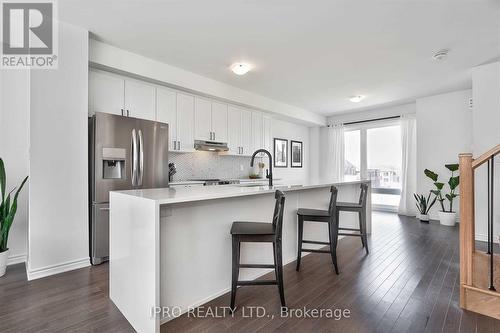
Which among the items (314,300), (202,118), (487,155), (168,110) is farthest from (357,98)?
(314,300)

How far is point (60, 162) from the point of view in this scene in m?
2.70

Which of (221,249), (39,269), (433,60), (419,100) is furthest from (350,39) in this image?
(39,269)

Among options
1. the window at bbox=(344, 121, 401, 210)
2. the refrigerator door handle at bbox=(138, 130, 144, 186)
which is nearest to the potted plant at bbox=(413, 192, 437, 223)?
the window at bbox=(344, 121, 401, 210)

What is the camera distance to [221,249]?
221cm

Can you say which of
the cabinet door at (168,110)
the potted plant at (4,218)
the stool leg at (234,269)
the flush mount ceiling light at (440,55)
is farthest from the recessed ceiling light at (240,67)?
the potted plant at (4,218)

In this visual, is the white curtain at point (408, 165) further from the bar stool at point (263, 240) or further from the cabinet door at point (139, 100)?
the cabinet door at point (139, 100)

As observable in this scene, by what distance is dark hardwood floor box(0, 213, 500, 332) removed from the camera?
1.76 metres

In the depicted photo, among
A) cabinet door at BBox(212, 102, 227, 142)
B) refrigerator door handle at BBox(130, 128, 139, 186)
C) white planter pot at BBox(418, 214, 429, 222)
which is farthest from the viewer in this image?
white planter pot at BBox(418, 214, 429, 222)

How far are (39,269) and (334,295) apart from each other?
3.00 meters

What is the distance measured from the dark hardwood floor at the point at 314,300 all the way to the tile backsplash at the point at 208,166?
205 cm

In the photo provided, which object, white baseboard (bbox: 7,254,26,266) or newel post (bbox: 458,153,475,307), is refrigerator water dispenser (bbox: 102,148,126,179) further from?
newel post (bbox: 458,153,475,307)

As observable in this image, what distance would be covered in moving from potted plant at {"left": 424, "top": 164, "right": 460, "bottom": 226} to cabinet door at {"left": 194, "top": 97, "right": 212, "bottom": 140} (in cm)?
463

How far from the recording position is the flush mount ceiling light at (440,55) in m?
3.38

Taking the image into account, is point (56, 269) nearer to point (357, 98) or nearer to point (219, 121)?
point (219, 121)
